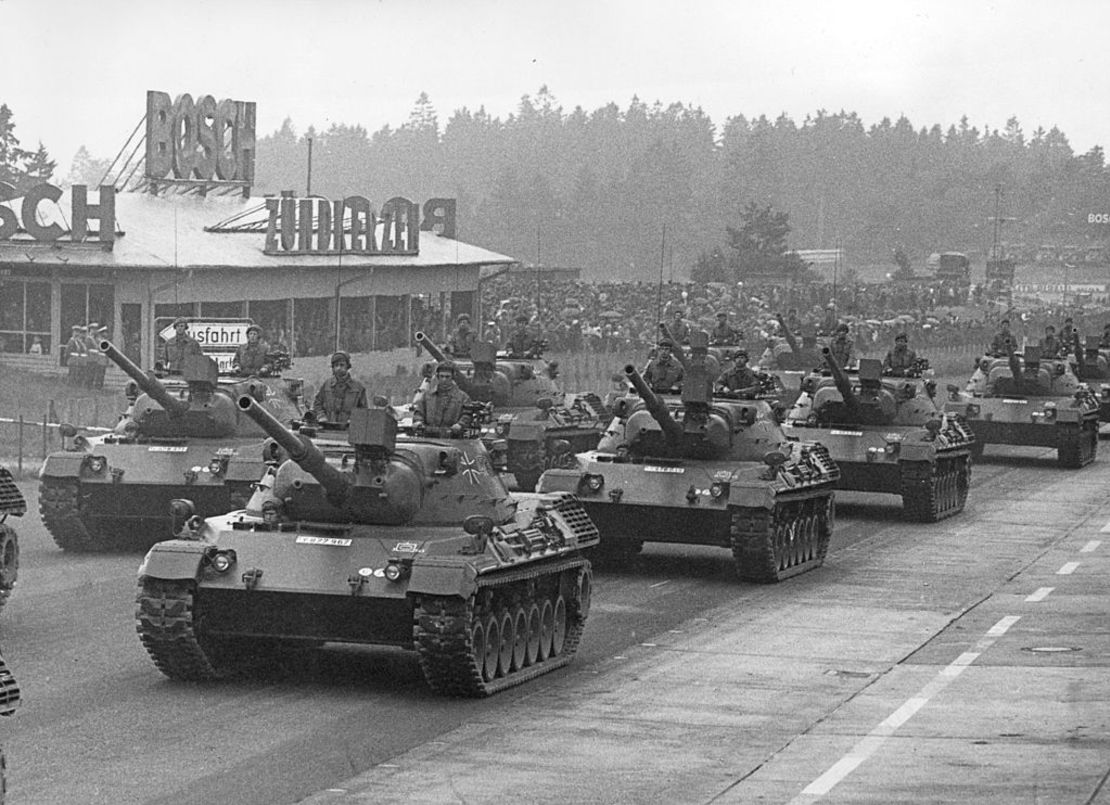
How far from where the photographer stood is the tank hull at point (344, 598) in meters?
16.7

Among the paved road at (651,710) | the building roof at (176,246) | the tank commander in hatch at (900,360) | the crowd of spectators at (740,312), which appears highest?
the building roof at (176,246)

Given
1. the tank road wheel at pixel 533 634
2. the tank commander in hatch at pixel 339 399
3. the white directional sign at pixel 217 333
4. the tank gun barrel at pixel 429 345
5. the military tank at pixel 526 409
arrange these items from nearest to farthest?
the tank road wheel at pixel 533 634 → the tank commander in hatch at pixel 339 399 → the tank gun barrel at pixel 429 345 → the military tank at pixel 526 409 → the white directional sign at pixel 217 333

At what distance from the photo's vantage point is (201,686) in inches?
682

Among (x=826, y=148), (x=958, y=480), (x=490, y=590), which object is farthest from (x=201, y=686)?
(x=826, y=148)

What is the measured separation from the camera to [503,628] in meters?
17.7

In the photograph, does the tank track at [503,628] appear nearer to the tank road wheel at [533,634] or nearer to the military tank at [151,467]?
the tank road wheel at [533,634]

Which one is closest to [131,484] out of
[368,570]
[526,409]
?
[368,570]

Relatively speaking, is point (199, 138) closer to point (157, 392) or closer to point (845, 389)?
point (845, 389)

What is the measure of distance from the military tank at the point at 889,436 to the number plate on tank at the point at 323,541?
1490 centimetres

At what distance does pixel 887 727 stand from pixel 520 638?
3.46m

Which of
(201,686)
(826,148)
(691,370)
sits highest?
(826,148)

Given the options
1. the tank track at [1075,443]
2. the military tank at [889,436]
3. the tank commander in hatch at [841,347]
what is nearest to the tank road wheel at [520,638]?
the military tank at [889,436]

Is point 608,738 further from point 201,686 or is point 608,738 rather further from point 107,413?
point 107,413

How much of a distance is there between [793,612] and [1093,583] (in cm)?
453
